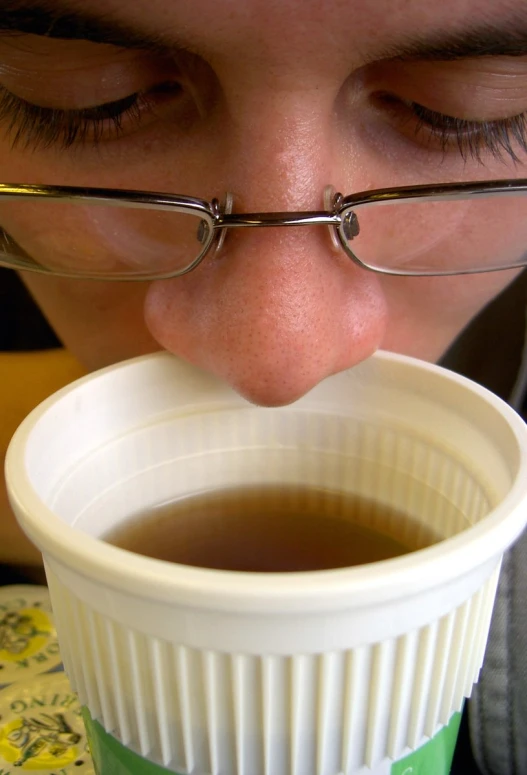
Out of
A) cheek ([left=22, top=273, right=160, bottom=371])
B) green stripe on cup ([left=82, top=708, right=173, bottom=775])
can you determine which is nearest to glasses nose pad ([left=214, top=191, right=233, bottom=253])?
cheek ([left=22, top=273, right=160, bottom=371])

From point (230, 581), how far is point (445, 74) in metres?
0.32

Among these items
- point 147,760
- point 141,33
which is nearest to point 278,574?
point 147,760

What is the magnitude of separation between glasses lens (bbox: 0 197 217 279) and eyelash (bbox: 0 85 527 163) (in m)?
0.04

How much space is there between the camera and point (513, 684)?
1.78 ft

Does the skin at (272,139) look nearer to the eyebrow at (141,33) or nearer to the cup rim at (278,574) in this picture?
the eyebrow at (141,33)

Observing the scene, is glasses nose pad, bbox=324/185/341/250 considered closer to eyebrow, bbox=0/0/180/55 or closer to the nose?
the nose

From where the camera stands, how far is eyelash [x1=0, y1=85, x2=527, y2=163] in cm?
45

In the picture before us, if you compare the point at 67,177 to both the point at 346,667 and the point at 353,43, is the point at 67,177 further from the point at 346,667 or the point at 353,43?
the point at 346,667

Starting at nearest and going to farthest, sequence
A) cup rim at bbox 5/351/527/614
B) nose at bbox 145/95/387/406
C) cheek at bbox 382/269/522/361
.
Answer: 1. cup rim at bbox 5/351/527/614
2. nose at bbox 145/95/387/406
3. cheek at bbox 382/269/522/361

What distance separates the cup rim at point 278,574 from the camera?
0.86 feet

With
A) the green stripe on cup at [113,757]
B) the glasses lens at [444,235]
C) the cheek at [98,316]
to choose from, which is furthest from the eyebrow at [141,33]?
the green stripe on cup at [113,757]

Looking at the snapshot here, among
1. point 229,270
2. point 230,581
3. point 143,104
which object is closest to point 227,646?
point 230,581

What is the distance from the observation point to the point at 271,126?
388 mm

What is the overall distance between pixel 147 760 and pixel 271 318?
0.23 meters
